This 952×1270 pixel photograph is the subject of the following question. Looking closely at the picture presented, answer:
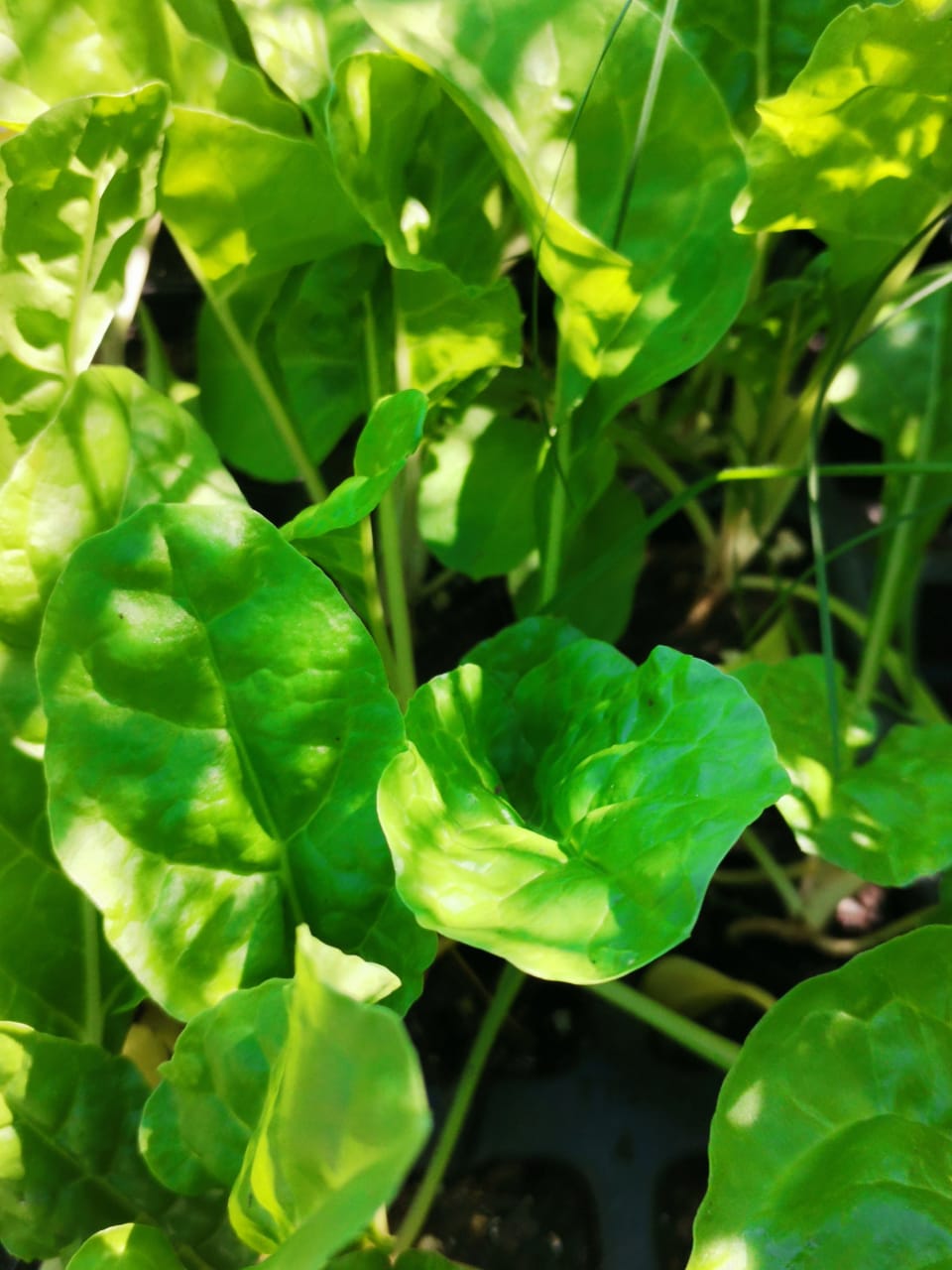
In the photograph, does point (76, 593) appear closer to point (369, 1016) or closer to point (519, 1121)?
point (369, 1016)

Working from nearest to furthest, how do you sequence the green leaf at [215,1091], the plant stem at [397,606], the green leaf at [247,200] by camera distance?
1. the green leaf at [215,1091]
2. the green leaf at [247,200]
3. the plant stem at [397,606]

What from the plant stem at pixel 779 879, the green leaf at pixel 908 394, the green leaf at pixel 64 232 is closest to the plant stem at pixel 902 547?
the green leaf at pixel 908 394

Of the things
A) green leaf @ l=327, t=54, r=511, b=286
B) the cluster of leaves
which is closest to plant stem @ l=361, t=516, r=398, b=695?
the cluster of leaves

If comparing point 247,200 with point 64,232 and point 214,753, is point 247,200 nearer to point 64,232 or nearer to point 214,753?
point 64,232

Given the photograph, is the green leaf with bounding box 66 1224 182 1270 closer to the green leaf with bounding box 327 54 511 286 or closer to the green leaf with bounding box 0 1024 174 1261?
the green leaf with bounding box 0 1024 174 1261

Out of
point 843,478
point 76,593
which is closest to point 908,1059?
point 76,593

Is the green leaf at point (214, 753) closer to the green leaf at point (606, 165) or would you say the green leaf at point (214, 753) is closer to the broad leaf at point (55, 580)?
the broad leaf at point (55, 580)
